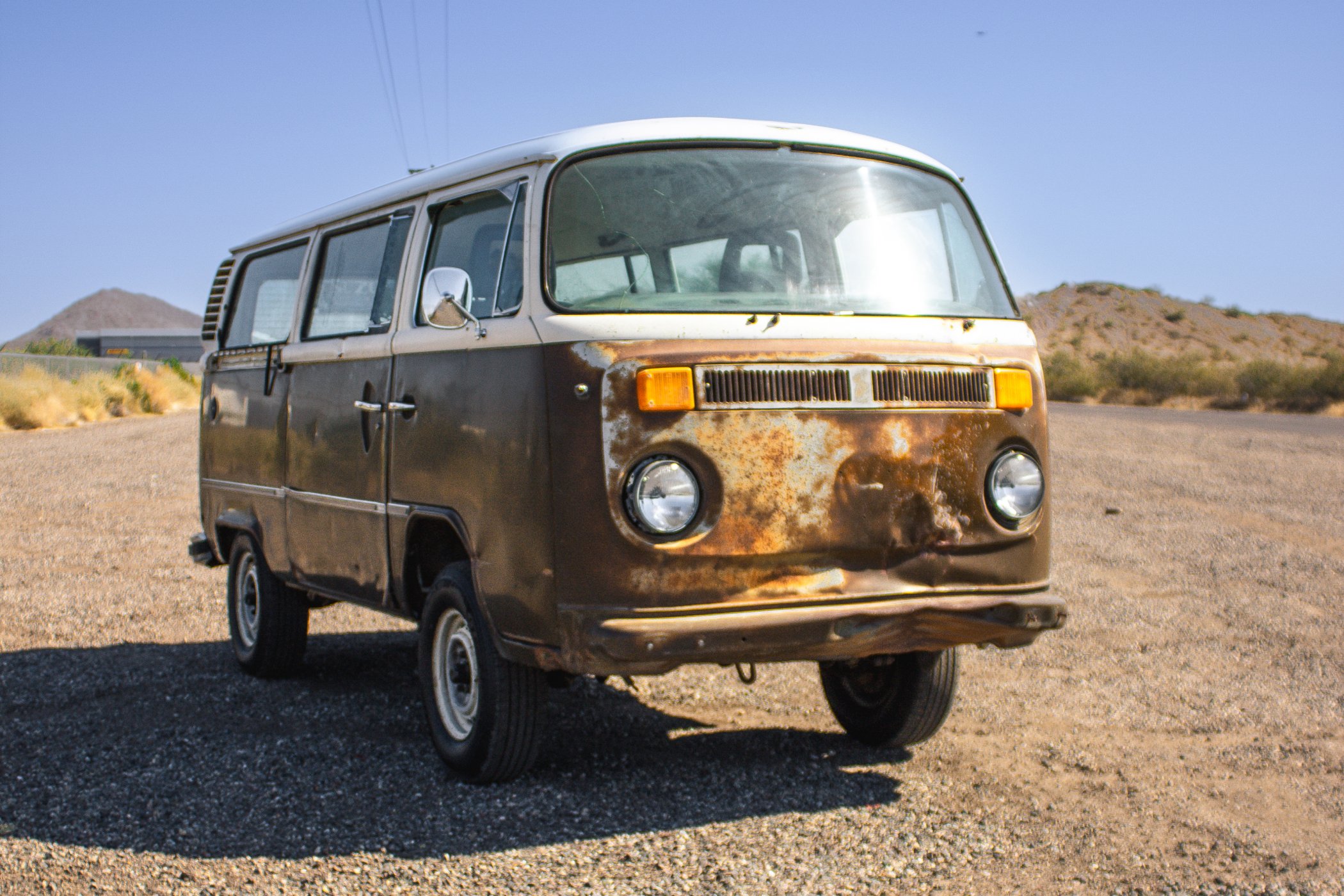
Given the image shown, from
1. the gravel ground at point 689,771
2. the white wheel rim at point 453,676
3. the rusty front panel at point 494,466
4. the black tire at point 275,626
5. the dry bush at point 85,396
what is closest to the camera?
the gravel ground at point 689,771

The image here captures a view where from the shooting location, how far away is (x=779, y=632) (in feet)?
14.2

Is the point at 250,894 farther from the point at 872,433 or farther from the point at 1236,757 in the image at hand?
the point at 1236,757

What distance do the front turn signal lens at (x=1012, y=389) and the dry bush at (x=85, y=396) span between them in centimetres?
2719

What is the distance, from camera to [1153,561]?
1113cm

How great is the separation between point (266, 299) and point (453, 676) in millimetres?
2934

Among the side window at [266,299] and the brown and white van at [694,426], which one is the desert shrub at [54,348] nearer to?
the side window at [266,299]

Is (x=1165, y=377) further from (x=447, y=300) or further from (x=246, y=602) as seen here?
(x=447, y=300)

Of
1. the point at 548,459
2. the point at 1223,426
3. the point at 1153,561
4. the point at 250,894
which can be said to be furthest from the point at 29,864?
the point at 1223,426

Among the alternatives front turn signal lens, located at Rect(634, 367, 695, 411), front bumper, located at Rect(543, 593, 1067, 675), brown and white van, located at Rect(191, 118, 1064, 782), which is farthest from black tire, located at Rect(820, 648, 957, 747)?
front turn signal lens, located at Rect(634, 367, 695, 411)

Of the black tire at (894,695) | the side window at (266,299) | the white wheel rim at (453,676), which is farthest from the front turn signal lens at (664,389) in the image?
the side window at (266,299)

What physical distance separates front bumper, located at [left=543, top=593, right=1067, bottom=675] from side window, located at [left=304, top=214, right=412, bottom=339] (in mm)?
1994

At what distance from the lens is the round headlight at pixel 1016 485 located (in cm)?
476

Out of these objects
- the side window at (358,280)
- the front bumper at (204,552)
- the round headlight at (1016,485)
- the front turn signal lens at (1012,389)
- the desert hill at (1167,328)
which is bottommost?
the front bumper at (204,552)

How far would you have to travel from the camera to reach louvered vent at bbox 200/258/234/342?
26.0ft
